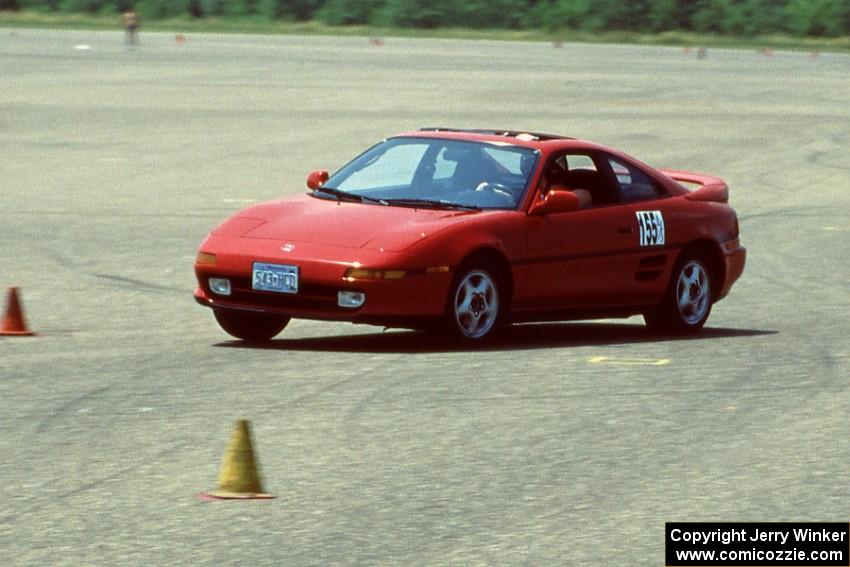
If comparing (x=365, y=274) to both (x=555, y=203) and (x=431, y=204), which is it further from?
(x=555, y=203)

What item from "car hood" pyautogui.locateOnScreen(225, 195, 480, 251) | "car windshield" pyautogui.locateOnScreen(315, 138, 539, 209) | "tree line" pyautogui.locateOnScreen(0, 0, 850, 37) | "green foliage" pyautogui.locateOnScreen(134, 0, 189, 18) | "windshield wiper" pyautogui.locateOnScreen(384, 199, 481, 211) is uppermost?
"car windshield" pyautogui.locateOnScreen(315, 138, 539, 209)

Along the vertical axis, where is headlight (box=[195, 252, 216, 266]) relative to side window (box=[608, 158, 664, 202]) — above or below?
below

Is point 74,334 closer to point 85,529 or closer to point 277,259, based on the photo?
point 277,259

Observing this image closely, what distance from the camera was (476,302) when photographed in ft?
39.8

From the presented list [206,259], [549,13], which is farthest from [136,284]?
[549,13]

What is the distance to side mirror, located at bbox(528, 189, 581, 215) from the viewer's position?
12.5m

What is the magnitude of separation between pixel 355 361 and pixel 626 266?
2413 mm

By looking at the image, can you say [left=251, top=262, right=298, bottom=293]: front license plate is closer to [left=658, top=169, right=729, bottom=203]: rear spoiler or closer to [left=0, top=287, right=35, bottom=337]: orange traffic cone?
[left=0, top=287, right=35, bottom=337]: orange traffic cone

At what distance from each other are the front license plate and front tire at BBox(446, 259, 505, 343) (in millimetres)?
928

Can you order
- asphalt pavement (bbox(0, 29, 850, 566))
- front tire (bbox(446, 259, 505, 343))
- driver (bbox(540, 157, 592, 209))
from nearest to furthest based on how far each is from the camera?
asphalt pavement (bbox(0, 29, 850, 566))
front tire (bbox(446, 259, 505, 343))
driver (bbox(540, 157, 592, 209))

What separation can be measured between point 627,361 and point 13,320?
12.5ft

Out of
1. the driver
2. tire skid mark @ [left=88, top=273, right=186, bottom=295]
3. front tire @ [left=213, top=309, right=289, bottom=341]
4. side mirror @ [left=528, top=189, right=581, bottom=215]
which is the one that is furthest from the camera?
tire skid mark @ [left=88, top=273, right=186, bottom=295]

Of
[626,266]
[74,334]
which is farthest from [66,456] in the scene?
[626,266]

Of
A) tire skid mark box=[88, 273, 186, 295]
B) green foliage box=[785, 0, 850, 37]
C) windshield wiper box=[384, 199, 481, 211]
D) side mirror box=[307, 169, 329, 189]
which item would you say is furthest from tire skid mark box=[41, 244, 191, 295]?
green foliage box=[785, 0, 850, 37]
